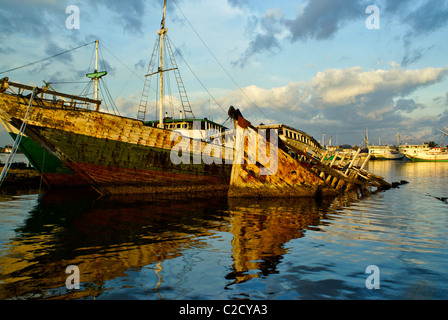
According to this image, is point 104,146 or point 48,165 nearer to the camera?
point 104,146

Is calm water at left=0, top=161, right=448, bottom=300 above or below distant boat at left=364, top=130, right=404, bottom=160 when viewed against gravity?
below

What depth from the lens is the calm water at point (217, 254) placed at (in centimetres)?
378

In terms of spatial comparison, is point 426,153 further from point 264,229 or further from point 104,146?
point 104,146

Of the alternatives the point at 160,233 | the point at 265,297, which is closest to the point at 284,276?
the point at 265,297

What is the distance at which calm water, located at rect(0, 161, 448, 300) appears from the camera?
3.78m

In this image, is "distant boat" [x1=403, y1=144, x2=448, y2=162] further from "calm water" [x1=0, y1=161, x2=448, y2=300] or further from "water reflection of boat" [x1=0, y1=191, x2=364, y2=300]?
"water reflection of boat" [x1=0, y1=191, x2=364, y2=300]

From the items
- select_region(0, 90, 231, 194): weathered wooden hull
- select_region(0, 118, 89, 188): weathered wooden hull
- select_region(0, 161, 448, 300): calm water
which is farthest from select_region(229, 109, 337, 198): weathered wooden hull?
select_region(0, 118, 89, 188): weathered wooden hull

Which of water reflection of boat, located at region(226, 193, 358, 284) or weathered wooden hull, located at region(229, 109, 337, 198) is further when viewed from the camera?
weathered wooden hull, located at region(229, 109, 337, 198)

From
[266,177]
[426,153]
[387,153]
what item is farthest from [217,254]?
[387,153]

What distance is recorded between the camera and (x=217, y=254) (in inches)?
213

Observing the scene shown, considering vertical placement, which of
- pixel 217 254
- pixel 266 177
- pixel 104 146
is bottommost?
pixel 217 254

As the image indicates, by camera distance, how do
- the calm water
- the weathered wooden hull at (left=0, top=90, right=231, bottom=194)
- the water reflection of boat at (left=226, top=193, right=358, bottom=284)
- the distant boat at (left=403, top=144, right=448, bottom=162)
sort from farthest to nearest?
the distant boat at (left=403, top=144, right=448, bottom=162), the weathered wooden hull at (left=0, top=90, right=231, bottom=194), the water reflection of boat at (left=226, top=193, right=358, bottom=284), the calm water

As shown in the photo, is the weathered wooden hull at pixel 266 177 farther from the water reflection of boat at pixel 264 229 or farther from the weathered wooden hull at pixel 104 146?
the weathered wooden hull at pixel 104 146

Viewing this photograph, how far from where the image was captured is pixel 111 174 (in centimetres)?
1336
